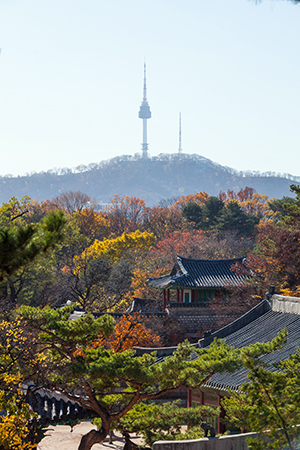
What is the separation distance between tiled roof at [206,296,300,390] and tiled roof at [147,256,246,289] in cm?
1051

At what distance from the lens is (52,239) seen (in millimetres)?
5172

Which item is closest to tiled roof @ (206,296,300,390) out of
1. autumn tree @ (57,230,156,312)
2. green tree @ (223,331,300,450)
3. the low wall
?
the low wall

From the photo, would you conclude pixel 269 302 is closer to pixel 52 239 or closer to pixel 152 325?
pixel 152 325

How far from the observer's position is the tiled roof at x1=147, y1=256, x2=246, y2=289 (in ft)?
91.5

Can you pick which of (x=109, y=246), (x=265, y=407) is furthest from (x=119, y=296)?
(x=265, y=407)

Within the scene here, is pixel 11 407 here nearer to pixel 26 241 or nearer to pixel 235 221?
pixel 26 241

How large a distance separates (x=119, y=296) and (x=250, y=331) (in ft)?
70.3

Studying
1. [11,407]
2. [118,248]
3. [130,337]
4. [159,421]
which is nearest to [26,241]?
[11,407]

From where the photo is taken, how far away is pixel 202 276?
28562 millimetres

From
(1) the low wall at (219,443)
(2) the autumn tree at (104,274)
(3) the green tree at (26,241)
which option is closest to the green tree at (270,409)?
(1) the low wall at (219,443)

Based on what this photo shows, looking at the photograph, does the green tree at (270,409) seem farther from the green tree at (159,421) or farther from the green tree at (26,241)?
the green tree at (26,241)

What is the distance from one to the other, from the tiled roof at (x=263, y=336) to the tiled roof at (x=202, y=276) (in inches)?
414

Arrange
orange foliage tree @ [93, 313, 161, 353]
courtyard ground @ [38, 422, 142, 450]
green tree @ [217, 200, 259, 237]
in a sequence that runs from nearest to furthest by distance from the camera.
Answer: courtyard ground @ [38, 422, 142, 450]
orange foliage tree @ [93, 313, 161, 353]
green tree @ [217, 200, 259, 237]

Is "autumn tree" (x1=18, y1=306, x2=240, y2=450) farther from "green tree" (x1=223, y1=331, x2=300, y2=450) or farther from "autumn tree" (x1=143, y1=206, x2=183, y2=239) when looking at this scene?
"autumn tree" (x1=143, y1=206, x2=183, y2=239)
